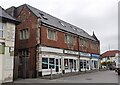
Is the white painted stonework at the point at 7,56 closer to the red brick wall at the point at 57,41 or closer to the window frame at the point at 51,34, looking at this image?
the red brick wall at the point at 57,41

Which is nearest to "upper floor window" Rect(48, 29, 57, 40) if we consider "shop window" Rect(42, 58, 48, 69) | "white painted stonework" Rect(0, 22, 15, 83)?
"shop window" Rect(42, 58, 48, 69)

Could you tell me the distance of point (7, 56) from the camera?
17734 millimetres

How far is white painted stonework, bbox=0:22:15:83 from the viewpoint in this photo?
56.5 ft

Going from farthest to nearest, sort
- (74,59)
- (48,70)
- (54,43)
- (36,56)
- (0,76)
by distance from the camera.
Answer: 1. (74,59)
2. (54,43)
3. (48,70)
4. (36,56)
5. (0,76)

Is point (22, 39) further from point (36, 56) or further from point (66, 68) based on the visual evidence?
point (66, 68)

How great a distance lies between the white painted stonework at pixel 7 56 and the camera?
678 inches

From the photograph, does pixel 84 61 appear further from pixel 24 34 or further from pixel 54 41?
pixel 24 34

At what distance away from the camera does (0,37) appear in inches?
682

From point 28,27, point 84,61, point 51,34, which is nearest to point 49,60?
point 51,34

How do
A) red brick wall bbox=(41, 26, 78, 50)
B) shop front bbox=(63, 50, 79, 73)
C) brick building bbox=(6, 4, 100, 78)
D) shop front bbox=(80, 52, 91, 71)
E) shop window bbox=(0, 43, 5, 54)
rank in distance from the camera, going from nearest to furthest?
1. shop window bbox=(0, 43, 5, 54)
2. brick building bbox=(6, 4, 100, 78)
3. red brick wall bbox=(41, 26, 78, 50)
4. shop front bbox=(63, 50, 79, 73)
5. shop front bbox=(80, 52, 91, 71)

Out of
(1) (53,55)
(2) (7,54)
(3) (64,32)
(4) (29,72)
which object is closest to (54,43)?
(1) (53,55)

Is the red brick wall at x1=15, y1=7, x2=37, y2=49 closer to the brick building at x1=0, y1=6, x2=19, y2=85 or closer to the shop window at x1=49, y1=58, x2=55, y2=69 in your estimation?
the shop window at x1=49, y1=58, x2=55, y2=69

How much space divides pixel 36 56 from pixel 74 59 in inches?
384

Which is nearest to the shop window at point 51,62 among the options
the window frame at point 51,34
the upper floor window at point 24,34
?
the window frame at point 51,34
